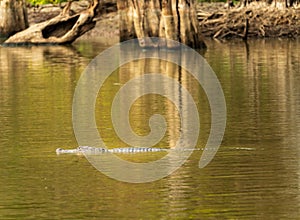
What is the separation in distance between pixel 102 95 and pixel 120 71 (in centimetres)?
667

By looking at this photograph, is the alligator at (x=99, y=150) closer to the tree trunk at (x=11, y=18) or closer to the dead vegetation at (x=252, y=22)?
the dead vegetation at (x=252, y=22)

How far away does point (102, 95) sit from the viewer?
2508cm

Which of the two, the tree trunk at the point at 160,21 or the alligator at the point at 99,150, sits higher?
the alligator at the point at 99,150

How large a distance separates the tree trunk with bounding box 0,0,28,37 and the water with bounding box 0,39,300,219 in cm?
2064

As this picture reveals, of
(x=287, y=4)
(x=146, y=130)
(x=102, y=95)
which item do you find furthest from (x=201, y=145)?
(x=287, y=4)

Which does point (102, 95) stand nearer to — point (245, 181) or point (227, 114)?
Answer: point (227, 114)

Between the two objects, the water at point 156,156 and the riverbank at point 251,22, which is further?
the riverbank at point 251,22

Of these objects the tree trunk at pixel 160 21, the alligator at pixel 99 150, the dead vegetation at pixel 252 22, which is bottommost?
the dead vegetation at pixel 252 22

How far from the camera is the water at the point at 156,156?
12.4 meters

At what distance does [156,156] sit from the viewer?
15.8 metres

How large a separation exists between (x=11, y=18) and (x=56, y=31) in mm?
3575

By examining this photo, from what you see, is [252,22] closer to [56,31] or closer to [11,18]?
[56,31]

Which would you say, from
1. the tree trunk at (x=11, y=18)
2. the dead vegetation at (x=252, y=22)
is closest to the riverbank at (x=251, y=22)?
the dead vegetation at (x=252, y=22)

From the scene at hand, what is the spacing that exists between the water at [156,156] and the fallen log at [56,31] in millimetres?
16163
